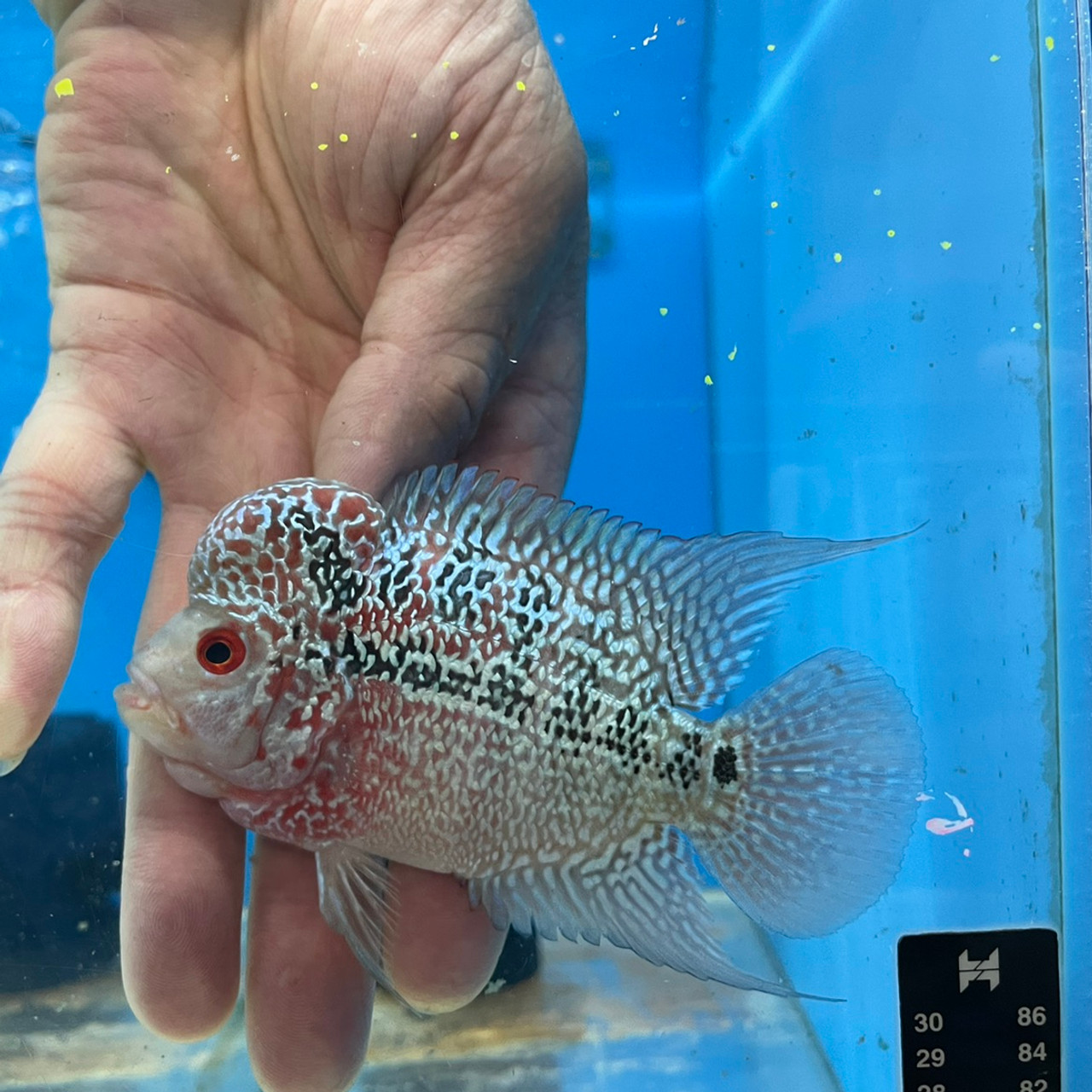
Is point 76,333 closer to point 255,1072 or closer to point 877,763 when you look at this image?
point 255,1072

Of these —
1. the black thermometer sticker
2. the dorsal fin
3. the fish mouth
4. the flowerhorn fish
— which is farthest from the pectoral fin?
the black thermometer sticker

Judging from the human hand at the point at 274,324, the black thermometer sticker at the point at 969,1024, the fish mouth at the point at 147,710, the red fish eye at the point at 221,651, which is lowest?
the black thermometer sticker at the point at 969,1024

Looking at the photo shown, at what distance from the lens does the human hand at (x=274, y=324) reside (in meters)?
1.06

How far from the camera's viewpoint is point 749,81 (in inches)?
60.3

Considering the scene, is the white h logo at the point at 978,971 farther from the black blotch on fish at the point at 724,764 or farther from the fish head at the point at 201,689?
the fish head at the point at 201,689

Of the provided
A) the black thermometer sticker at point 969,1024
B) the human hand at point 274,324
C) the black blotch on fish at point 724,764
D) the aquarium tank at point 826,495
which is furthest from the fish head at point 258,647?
the black thermometer sticker at point 969,1024

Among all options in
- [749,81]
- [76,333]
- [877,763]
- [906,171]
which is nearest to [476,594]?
[877,763]

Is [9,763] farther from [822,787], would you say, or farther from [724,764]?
[822,787]

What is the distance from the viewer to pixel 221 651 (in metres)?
0.95

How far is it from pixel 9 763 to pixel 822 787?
3.37 ft

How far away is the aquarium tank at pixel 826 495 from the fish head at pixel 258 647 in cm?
26

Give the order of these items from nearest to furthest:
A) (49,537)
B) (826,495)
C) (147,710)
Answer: (147,710) < (49,537) < (826,495)

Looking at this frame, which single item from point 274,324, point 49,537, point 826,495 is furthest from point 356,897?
point 826,495

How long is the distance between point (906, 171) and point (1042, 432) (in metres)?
0.46
